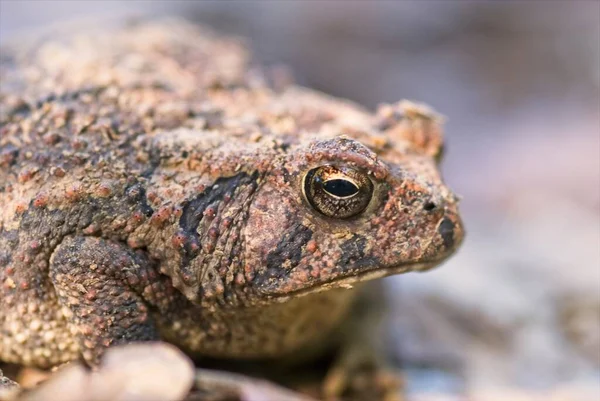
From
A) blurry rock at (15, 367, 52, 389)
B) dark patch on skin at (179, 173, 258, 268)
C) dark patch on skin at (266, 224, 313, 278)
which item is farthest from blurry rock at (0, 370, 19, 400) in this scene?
dark patch on skin at (266, 224, 313, 278)

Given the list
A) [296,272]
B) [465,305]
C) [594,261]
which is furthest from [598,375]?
[296,272]

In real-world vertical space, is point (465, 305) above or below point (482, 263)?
below

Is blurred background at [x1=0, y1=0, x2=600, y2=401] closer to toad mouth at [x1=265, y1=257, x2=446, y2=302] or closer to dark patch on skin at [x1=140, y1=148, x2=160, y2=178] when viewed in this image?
toad mouth at [x1=265, y1=257, x2=446, y2=302]

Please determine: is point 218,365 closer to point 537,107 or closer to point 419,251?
point 419,251

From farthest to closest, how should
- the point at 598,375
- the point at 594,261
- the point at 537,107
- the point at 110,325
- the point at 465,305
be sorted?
the point at 537,107
the point at 594,261
the point at 465,305
the point at 598,375
the point at 110,325

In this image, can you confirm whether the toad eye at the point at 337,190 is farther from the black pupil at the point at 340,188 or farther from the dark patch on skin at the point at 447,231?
the dark patch on skin at the point at 447,231

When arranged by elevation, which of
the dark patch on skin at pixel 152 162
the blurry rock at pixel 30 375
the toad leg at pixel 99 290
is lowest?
the blurry rock at pixel 30 375

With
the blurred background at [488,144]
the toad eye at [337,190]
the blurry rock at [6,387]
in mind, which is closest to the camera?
the blurry rock at [6,387]

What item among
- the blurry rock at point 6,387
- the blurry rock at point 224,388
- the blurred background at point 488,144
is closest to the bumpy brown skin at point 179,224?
the blurry rock at point 6,387

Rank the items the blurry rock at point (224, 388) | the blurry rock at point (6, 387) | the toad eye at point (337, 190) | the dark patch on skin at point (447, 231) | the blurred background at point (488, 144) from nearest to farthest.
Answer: the blurry rock at point (6, 387), the blurry rock at point (224, 388), the toad eye at point (337, 190), the dark patch on skin at point (447, 231), the blurred background at point (488, 144)
